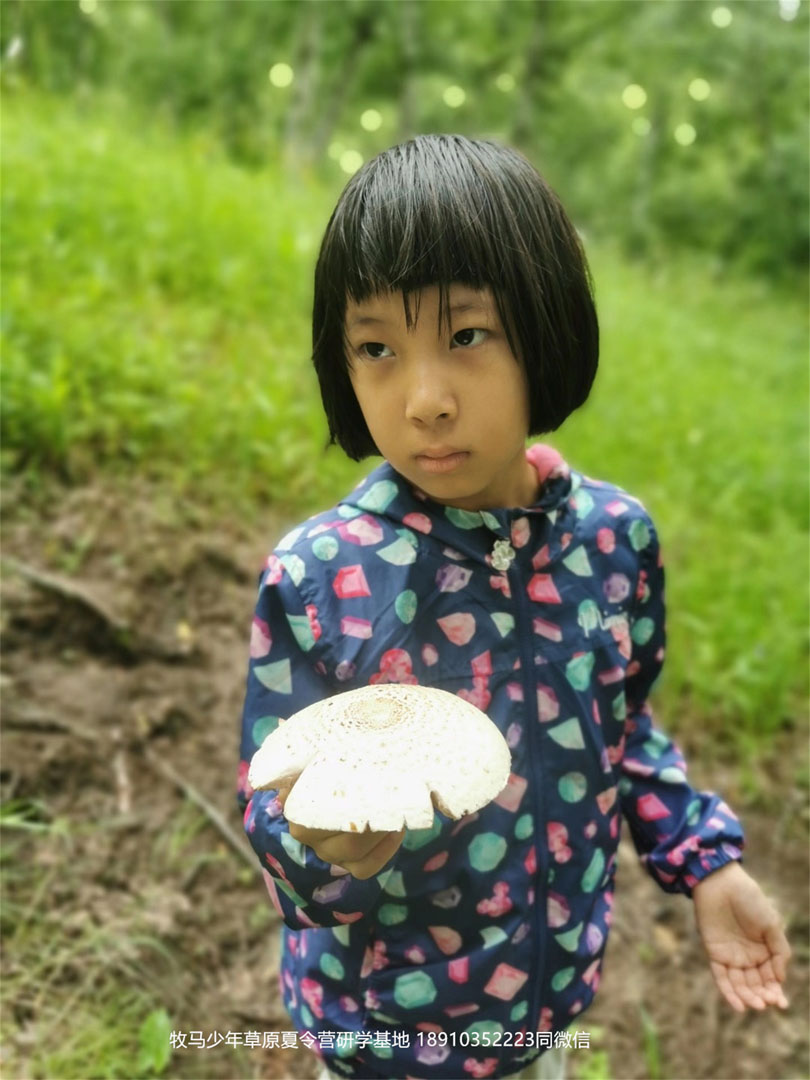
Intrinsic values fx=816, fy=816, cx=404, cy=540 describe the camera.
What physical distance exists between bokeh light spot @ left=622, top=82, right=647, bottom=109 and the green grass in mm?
16584

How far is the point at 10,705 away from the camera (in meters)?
2.57

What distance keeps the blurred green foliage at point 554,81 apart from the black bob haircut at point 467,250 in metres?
8.78

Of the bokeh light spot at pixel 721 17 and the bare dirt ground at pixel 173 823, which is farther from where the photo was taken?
the bokeh light spot at pixel 721 17

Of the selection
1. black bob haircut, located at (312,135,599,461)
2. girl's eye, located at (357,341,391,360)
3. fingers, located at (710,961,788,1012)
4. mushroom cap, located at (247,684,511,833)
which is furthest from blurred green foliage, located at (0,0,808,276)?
fingers, located at (710,961,788,1012)

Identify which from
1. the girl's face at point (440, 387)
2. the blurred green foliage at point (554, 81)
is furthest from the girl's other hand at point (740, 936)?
the blurred green foliage at point (554, 81)

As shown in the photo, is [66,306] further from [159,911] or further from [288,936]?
[288,936]

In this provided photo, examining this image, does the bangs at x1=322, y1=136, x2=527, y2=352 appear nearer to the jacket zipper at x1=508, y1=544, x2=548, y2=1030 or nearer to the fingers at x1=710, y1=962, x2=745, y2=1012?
the jacket zipper at x1=508, y1=544, x2=548, y2=1030

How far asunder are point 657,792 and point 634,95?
23589mm

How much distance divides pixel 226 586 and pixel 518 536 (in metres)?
2.08

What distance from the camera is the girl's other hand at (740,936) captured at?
5.00ft

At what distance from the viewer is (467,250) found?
45.9 inches

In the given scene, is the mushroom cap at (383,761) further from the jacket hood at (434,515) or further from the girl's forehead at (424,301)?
the girl's forehead at (424,301)

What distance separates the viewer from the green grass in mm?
3383

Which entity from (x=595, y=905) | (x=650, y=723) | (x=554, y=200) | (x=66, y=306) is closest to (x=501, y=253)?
(x=554, y=200)
